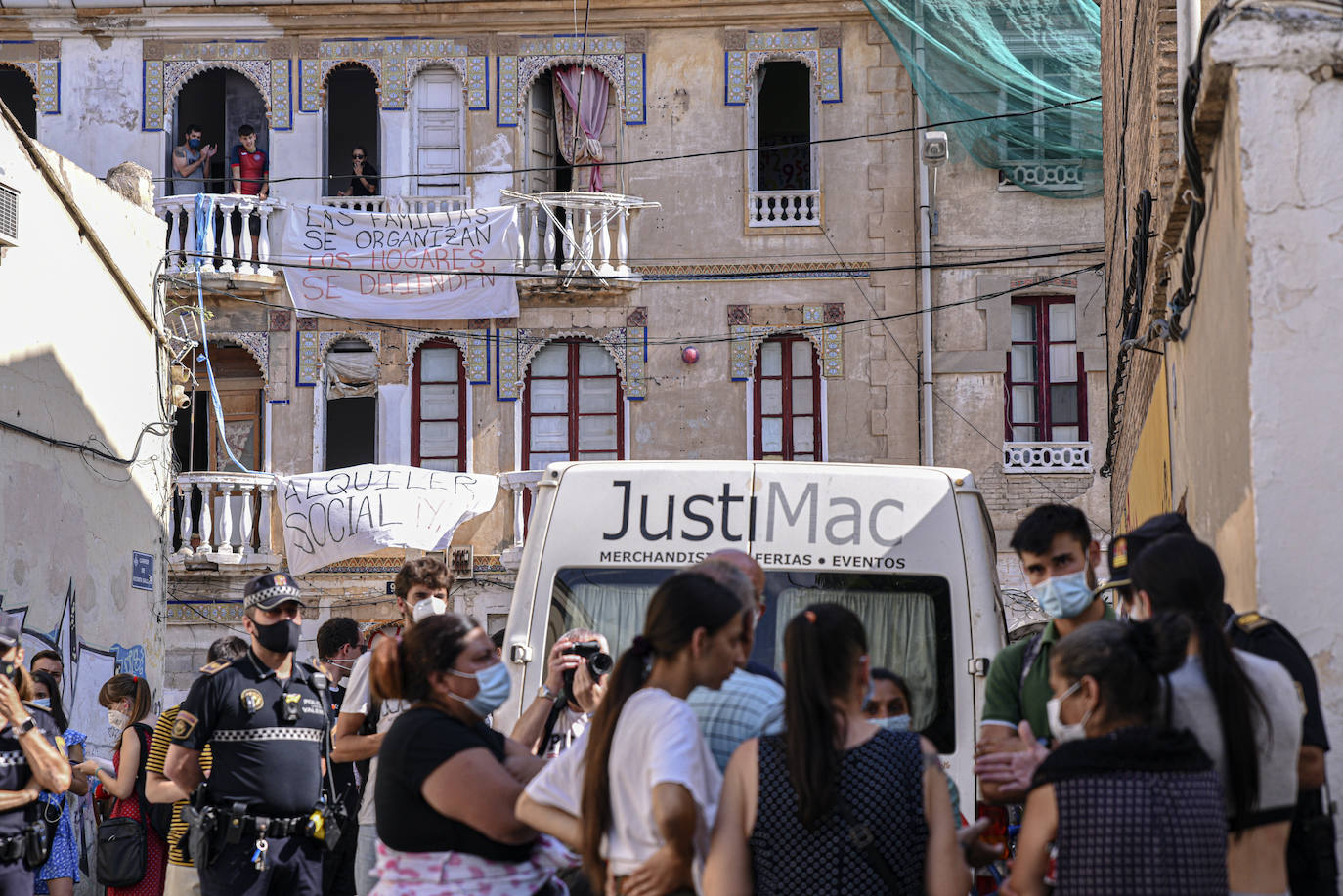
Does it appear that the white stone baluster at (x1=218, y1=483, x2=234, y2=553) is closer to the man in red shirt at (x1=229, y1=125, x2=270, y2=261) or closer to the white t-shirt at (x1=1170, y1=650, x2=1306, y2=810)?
the man in red shirt at (x1=229, y1=125, x2=270, y2=261)

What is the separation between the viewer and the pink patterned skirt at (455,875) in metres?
4.46

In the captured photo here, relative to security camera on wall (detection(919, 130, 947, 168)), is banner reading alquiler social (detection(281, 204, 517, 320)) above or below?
below

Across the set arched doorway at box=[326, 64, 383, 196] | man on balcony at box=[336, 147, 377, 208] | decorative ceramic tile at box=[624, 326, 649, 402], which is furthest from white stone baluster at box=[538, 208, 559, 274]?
arched doorway at box=[326, 64, 383, 196]

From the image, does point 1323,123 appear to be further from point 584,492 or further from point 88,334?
point 88,334

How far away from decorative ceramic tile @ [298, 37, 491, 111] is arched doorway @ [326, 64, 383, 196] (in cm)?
69

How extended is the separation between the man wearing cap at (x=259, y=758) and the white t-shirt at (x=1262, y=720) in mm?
4056

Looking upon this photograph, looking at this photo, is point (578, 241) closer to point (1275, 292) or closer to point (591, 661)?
point (591, 661)

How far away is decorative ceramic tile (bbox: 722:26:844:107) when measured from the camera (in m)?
23.7

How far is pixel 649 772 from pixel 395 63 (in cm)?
2139

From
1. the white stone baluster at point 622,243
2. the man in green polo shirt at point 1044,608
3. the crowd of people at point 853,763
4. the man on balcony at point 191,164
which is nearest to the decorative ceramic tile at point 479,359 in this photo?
Result: the white stone baluster at point 622,243

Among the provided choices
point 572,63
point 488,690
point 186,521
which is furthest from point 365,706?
point 572,63

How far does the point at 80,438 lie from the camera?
48.2ft

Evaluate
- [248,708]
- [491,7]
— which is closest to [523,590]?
[248,708]

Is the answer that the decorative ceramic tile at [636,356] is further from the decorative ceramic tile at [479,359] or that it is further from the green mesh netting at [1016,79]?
the green mesh netting at [1016,79]
